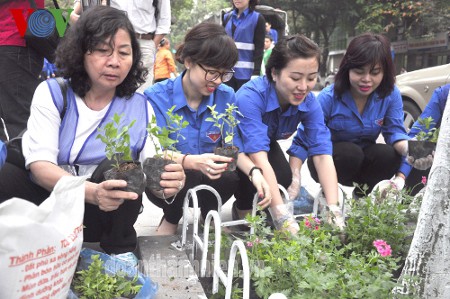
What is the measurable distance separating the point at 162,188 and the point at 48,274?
710mm

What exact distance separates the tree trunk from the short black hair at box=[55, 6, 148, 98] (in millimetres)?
1383

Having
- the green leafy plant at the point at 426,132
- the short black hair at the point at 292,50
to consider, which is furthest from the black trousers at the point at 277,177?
the green leafy plant at the point at 426,132

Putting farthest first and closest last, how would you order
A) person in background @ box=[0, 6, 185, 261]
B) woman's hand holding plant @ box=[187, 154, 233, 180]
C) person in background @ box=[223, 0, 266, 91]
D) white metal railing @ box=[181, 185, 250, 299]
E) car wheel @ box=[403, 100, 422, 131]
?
1. car wheel @ box=[403, 100, 422, 131]
2. person in background @ box=[223, 0, 266, 91]
3. woman's hand holding plant @ box=[187, 154, 233, 180]
4. person in background @ box=[0, 6, 185, 261]
5. white metal railing @ box=[181, 185, 250, 299]

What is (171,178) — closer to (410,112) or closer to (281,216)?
(281,216)

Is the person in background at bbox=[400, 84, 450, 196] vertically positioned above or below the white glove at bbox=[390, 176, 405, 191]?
above

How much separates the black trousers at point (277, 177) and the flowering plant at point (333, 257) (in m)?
0.55

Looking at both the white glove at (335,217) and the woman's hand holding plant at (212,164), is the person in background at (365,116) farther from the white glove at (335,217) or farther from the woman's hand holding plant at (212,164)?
the woman's hand holding plant at (212,164)

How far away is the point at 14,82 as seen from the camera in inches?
129

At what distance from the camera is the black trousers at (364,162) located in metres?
3.31

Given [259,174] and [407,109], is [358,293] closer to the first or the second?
[259,174]

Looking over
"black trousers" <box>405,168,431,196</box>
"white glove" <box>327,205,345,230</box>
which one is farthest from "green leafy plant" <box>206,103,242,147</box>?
"black trousers" <box>405,168,431,196</box>

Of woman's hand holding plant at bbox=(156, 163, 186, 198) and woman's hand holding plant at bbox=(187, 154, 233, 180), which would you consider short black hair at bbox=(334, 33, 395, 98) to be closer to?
woman's hand holding plant at bbox=(187, 154, 233, 180)

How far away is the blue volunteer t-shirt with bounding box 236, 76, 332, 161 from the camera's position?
288 centimetres

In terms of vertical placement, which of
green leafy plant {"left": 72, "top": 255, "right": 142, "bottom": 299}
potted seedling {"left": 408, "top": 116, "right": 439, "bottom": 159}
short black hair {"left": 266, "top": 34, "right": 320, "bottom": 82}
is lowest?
green leafy plant {"left": 72, "top": 255, "right": 142, "bottom": 299}
